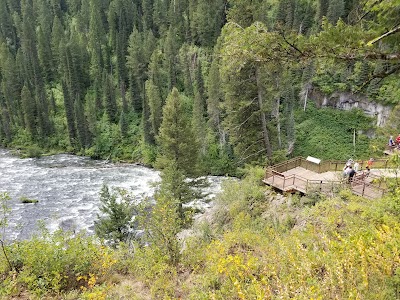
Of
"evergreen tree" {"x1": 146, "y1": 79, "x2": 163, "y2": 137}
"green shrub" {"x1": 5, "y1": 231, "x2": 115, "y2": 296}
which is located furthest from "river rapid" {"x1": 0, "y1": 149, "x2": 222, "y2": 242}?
"green shrub" {"x1": 5, "y1": 231, "x2": 115, "y2": 296}

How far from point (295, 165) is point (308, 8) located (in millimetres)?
60818

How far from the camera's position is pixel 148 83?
2324 inches

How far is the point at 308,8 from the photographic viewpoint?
6600 cm

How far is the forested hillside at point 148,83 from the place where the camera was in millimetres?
19906

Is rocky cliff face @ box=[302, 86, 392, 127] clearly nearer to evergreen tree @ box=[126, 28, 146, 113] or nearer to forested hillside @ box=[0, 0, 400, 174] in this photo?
forested hillside @ box=[0, 0, 400, 174]

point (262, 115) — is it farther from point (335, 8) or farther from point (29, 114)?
point (29, 114)

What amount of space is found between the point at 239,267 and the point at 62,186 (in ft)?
111

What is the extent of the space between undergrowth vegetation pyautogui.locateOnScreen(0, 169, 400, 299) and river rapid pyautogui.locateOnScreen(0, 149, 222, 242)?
13088 mm

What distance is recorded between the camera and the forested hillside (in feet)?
65.3

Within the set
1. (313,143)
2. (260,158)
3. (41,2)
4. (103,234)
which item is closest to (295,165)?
(260,158)

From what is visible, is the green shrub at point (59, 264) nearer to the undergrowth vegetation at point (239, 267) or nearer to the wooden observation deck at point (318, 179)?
the undergrowth vegetation at point (239, 267)

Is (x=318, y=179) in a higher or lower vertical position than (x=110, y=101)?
higher

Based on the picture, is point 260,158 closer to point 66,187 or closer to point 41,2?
point 66,187

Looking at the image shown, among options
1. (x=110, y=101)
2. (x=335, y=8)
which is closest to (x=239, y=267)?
(x=110, y=101)
